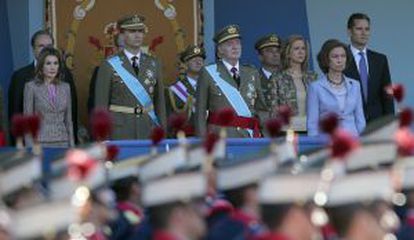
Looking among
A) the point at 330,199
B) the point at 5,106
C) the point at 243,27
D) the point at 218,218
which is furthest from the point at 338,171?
the point at 243,27

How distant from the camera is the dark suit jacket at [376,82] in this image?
417 inches

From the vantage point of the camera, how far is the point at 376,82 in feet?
35.2

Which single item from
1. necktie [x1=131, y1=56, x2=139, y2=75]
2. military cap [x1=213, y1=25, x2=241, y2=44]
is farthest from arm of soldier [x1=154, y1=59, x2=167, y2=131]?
military cap [x1=213, y1=25, x2=241, y2=44]

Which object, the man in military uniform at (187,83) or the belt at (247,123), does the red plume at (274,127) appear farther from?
the man in military uniform at (187,83)

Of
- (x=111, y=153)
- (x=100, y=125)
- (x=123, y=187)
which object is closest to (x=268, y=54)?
(x=111, y=153)

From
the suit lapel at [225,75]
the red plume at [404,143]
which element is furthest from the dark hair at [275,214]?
the suit lapel at [225,75]

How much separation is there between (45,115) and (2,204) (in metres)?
4.36

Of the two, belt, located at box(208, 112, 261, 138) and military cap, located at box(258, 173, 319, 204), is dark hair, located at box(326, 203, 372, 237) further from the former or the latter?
belt, located at box(208, 112, 261, 138)

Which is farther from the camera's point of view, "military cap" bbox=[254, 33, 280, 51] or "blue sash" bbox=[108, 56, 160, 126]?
"military cap" bbox=[254, 33, 280, 51]

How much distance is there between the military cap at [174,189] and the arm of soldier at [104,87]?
4399 mm

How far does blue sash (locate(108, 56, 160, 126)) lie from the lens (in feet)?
34.3

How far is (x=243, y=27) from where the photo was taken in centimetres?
1223

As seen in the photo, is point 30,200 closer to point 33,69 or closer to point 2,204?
point 2,204

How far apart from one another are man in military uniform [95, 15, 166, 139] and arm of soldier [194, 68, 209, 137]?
0.28m
